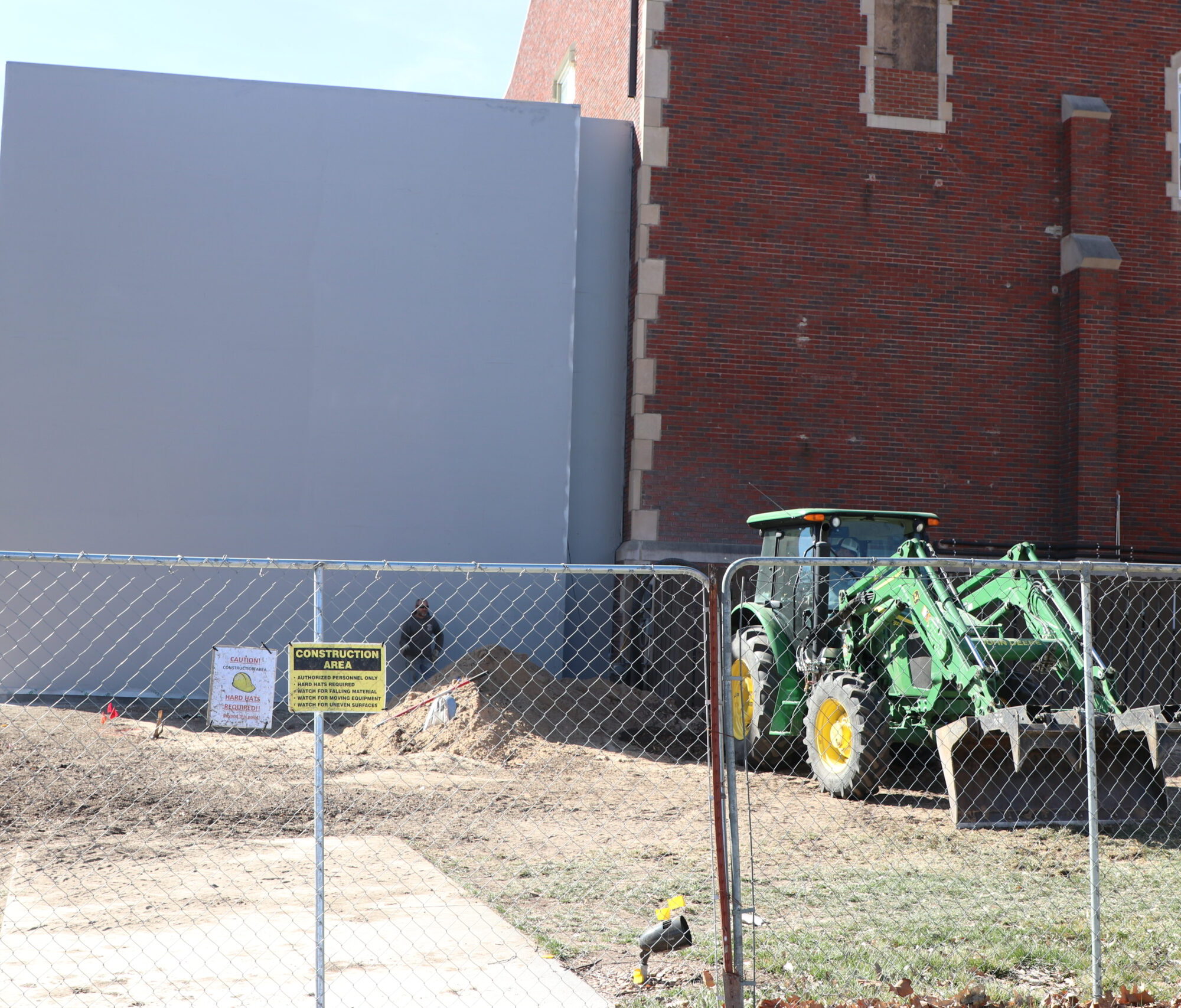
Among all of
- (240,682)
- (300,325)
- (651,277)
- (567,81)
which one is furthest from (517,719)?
A: (567,81)

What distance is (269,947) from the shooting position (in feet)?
18.7

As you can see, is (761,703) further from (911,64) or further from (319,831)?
(911,64)

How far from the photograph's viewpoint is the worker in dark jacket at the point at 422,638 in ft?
54.4

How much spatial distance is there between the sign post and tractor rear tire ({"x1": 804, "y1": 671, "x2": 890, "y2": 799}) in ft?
20.5

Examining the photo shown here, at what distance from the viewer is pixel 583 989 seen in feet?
16.8

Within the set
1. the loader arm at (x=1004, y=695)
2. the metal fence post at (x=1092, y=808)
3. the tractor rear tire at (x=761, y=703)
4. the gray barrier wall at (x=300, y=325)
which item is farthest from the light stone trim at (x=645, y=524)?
the metal fence post at (x=1092, y=808)

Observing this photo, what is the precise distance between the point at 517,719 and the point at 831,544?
4.33 metres

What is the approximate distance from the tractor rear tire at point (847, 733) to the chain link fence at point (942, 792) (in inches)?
0.7

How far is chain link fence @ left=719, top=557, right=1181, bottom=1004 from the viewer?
540cm

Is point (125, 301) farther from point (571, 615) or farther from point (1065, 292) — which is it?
point (1065, 292)

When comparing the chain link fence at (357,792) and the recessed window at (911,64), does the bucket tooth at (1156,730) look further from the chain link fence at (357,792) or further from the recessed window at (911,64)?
the recessed window at (911,64)

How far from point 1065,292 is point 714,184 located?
5675mm

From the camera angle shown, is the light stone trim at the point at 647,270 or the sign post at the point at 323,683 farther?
the light stone trim at the point at 647,270

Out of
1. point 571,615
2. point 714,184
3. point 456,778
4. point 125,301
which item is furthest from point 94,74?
point 456,778
